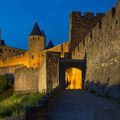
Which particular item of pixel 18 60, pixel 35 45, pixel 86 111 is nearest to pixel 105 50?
pixel 86 111

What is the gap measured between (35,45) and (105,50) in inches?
1691

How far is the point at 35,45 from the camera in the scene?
63.1m

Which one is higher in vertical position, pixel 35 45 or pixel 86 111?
pixel 35 45

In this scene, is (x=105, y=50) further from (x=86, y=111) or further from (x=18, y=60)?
(x=18, y=60)

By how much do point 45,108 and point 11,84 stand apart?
35.2 metres

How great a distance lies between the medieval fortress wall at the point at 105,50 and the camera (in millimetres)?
17828

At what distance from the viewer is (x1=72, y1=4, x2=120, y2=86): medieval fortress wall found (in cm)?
1783

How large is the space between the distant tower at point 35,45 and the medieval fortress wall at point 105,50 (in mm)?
33450

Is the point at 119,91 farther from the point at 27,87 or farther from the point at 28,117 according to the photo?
the point at 27,87

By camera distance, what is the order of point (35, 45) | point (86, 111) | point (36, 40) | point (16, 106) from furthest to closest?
point (36, 40) → point (35, 45) → point (16, 106) → point (86, 111)

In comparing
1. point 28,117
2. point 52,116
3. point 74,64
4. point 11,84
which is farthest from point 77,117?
point 11,84

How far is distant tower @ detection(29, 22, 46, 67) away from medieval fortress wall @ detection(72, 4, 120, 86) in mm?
33450

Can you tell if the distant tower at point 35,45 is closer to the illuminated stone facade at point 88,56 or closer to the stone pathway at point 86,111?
the illuminated stone facade at point 88,56

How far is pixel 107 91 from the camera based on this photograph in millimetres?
17594
